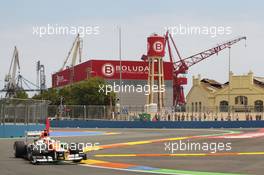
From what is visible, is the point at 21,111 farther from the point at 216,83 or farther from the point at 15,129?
the point at 216,83

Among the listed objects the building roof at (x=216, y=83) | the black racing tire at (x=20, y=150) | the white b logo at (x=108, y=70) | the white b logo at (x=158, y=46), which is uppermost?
the white b logo at (x=158, y=46)

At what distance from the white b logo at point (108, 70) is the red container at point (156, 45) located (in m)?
17.7

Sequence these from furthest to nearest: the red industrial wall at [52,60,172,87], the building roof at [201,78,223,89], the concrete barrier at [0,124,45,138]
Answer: the building roof at [201,78,223,89]
the red industrial wall at [52,60,172,87]
the concrete barrier at [0,124,45,138]

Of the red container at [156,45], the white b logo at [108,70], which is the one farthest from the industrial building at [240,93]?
the white b logo at [108,70]

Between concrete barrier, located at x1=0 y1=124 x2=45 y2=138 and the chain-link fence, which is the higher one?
the chain-link fence

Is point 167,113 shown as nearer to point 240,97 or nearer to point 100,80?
point 100,80

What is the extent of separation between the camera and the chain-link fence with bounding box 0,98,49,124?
31766 millimetres

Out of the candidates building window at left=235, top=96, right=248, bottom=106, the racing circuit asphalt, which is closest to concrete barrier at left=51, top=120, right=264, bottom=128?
the racing circuit asphalt

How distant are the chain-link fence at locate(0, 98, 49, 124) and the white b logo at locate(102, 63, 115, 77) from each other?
68792 mm

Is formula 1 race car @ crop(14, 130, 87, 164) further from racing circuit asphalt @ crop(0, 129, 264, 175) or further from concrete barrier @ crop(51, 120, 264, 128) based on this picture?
concrete barrier @ crop(51, 120, 264, 128)

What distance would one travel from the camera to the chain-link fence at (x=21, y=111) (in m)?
31.8

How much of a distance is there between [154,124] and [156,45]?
2996 cm

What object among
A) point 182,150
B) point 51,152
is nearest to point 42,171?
point 51,152

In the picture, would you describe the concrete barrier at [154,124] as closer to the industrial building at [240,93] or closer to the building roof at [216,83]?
the industrial building at [240,93]
